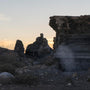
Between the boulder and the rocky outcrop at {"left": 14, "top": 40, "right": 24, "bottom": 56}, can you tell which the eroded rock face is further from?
the rocky outcrop at {"left": 14, "top": 40, "right": 24, "bottom": 56}

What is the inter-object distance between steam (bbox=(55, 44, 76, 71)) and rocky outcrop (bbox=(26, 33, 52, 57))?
49.8ft

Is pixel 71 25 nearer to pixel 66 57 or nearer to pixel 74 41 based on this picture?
pixel 74 41

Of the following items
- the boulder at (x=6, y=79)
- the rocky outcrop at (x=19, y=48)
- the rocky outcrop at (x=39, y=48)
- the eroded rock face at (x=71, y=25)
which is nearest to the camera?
the boulder at (x=6, y=79)

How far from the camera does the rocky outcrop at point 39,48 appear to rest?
2939 cm

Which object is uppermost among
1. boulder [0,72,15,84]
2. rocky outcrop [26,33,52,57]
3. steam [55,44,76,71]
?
rocky outcrop [26,33,52,57]

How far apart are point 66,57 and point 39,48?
52.2 ft

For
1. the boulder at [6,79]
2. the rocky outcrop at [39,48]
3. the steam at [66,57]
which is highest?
the rocky outcrop at [39,48]

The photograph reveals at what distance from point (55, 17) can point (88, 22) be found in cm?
199

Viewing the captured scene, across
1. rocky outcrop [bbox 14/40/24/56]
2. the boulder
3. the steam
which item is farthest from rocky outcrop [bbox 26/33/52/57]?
the boulder

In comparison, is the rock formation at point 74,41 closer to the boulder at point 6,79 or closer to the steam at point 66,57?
the steam at point 66,57

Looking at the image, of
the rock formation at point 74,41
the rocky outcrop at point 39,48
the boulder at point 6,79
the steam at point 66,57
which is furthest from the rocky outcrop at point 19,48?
the boulder at point 6,79

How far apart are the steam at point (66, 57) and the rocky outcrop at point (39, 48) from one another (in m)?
15.2

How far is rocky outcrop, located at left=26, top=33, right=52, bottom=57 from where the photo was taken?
29391 mm

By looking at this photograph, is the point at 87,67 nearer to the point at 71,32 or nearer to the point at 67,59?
the point at 67,59
